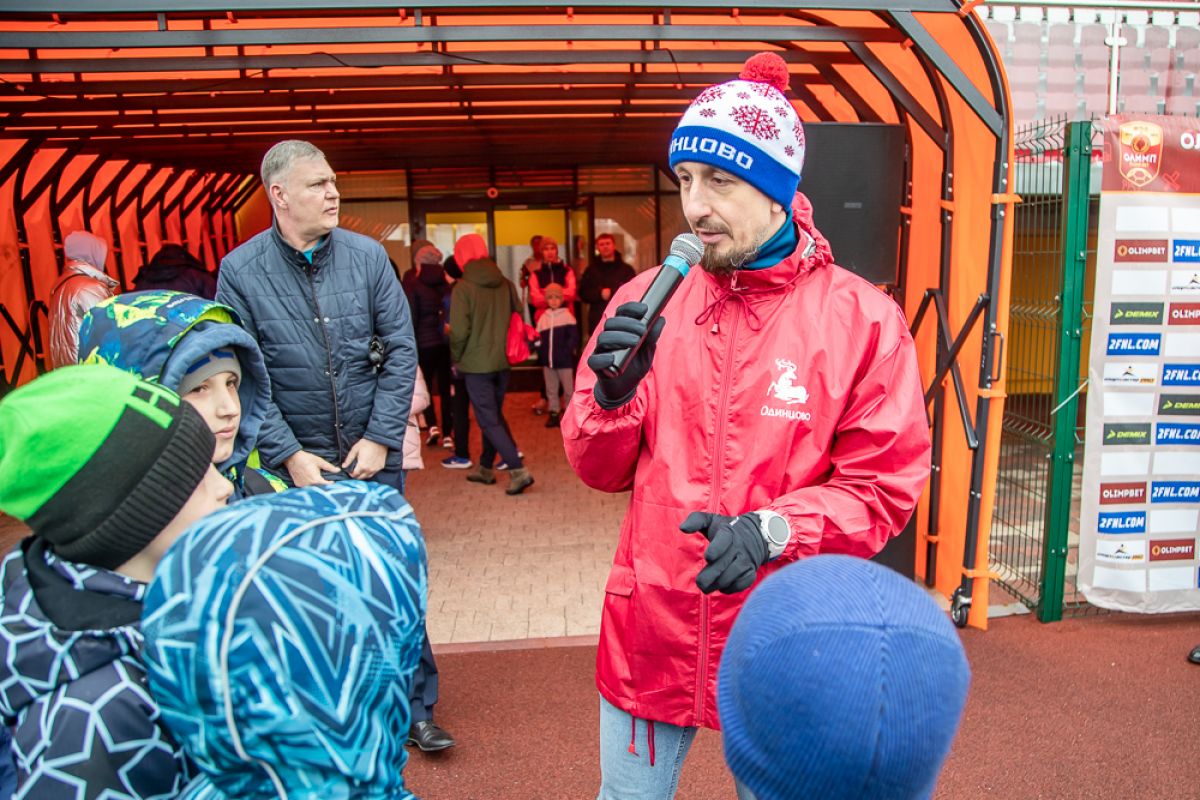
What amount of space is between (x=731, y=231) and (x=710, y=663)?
926mm

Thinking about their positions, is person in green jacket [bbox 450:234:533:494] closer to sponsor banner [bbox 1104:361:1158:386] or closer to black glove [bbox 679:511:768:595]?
sponsor banner [bbox 1104:361:1158:386]

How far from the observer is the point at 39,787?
1.08 m

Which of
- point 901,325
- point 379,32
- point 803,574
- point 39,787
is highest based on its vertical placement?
point 379,32

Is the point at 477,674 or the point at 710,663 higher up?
the point at 710,663

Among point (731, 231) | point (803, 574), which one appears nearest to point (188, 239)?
point (731, 231)

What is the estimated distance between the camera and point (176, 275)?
725 cm

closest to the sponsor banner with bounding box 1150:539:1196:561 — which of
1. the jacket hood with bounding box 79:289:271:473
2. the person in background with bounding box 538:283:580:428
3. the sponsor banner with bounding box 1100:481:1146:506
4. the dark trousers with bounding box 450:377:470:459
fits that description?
the sponsor banner with bounding box 1100:481:1146:506

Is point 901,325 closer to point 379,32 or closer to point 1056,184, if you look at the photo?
point 379,32

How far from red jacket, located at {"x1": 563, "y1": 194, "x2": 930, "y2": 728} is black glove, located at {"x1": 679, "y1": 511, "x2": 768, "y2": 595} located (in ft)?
0.50

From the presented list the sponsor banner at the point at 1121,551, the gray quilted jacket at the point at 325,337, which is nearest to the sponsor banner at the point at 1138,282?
the sponsor banner at the point at 1121,551

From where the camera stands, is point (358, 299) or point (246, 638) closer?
point (246, 638)

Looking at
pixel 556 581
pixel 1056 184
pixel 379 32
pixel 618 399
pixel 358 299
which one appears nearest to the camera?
pixel 618 399

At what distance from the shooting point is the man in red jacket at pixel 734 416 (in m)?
1.83

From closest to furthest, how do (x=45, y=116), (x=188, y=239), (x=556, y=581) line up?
1. (x=556, y=581)
2. (x=45, y=116)
3. (x=188, y=239)
